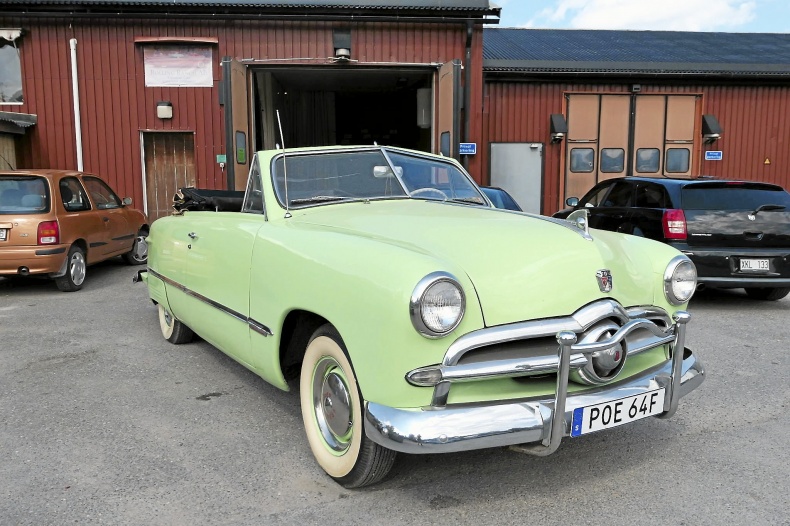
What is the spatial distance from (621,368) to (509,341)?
524 mm

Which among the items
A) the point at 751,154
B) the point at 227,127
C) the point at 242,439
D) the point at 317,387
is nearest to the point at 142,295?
the point at 227,127

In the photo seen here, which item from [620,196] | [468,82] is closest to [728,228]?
[620,196]

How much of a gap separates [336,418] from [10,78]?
13.3 meters

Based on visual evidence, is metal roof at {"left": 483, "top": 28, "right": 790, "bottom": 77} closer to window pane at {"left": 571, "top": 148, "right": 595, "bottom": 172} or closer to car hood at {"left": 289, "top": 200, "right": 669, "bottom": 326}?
window pane at {"left": 571, "top": 148, "right": 595, "bottom": 172}

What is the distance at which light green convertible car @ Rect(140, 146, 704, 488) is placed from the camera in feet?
7.58

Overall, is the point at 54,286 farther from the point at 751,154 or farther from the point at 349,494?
the point at 751,154

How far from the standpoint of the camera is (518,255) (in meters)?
2.62

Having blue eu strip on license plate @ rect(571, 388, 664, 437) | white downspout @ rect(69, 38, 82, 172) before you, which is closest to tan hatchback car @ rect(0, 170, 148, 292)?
white downspout @ rect(69, 38, 82, 172)

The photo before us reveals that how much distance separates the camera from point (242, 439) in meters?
3.29

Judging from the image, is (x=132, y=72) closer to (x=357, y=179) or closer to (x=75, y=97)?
(x=75, y=97)

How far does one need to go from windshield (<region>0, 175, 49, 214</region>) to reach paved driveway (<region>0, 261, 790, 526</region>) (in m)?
3.43

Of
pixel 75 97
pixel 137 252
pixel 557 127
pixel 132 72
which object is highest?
pixel 132 72

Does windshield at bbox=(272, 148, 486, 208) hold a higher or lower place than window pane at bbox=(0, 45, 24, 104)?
lower

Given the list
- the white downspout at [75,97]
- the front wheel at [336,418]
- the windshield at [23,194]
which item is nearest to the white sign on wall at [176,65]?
the white downspout at [75,97]
